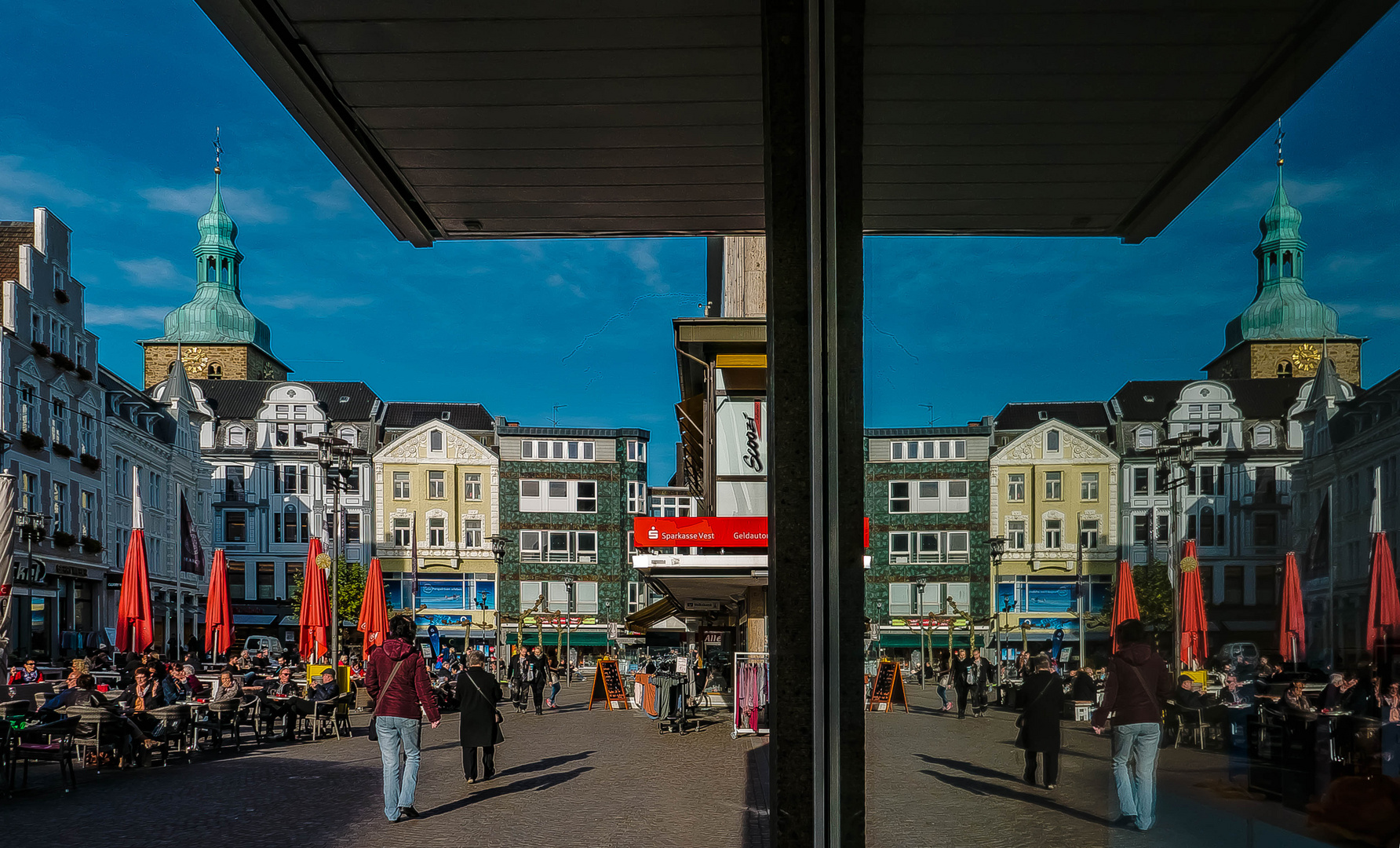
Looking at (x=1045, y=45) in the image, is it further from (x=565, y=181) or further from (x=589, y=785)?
(x=589, y=785)

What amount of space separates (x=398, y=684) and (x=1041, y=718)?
6.63 metres

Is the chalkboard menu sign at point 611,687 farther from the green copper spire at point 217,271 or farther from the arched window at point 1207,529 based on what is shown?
the arched window at point 1207,529

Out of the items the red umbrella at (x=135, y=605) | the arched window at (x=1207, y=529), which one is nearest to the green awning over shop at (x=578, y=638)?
the red umbrella at (x=135, y=605)

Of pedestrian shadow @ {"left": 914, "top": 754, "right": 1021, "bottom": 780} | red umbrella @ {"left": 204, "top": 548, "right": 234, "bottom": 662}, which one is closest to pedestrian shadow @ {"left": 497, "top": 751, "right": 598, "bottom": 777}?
red umbrella @ {"left": 204, "top": 548, "right": 234, "bottom": 662}

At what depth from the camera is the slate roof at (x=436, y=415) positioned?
58.6m

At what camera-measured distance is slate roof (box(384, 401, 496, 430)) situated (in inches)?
2308

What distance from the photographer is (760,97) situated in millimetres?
4227

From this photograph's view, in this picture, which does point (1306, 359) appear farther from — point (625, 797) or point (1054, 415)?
point (625, 797)

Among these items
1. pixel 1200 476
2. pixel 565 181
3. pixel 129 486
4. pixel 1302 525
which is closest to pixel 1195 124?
pixel 1200 476

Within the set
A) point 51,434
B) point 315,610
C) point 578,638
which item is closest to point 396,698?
point 51,434

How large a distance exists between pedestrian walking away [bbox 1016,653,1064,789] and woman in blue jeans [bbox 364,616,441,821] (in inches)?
250

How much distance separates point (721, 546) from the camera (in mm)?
16609

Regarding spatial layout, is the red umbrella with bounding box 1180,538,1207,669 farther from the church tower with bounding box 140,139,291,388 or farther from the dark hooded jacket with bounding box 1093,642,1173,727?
the church tower with bounding box 140,139,291,388

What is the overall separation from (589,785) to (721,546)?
6.53m
